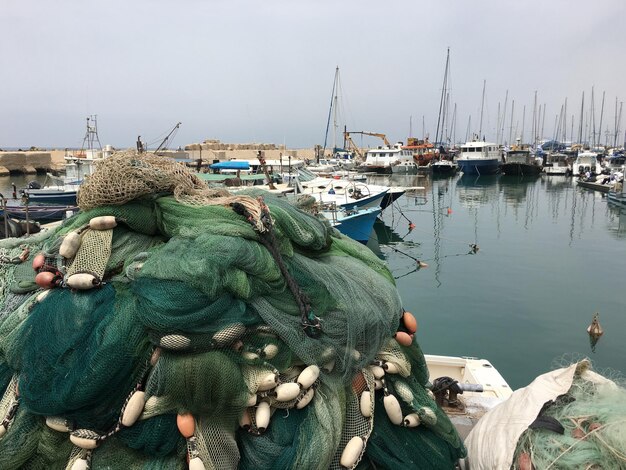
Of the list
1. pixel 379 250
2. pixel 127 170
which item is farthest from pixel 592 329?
pixel 127 170

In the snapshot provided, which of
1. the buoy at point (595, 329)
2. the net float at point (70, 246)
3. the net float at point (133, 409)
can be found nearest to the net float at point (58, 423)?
the net float at point (133, 409)

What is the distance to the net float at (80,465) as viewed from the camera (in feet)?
5.81

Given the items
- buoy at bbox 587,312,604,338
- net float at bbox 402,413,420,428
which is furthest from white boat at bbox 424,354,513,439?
buoy at bbox 587,312,604,338

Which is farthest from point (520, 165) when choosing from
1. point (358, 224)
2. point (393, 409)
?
point (393, 409)

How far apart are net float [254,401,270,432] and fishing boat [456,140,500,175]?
48.3 m

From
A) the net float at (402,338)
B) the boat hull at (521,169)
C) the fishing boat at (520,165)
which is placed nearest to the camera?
the net float at (402,338)

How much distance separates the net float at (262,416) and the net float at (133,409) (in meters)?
0.44

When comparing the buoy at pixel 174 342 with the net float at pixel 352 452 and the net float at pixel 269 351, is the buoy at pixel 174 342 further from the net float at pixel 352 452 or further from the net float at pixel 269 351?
the net float at pixel 352 452

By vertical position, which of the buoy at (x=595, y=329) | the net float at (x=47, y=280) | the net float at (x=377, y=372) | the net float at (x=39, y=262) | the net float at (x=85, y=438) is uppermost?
the net float at (x=39, y=262)

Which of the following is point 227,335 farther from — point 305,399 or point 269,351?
point 305,399

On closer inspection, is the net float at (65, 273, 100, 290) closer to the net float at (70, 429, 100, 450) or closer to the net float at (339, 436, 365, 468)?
the net float at (70, 429, 100, 450)

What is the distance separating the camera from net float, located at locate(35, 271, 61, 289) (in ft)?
6.56

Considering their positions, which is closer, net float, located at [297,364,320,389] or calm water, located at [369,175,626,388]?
net float, located at [297,364,320,389]

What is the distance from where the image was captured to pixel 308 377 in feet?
6.17
